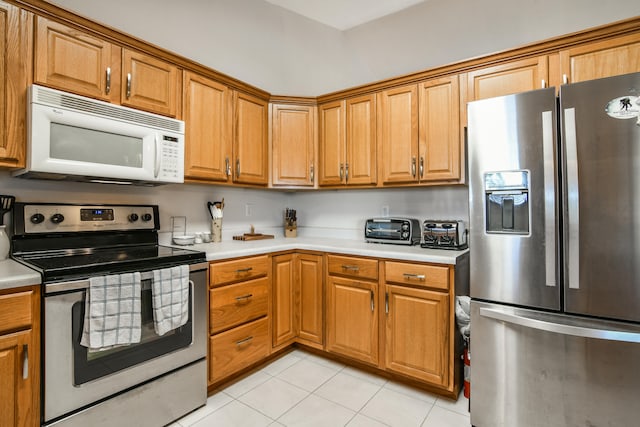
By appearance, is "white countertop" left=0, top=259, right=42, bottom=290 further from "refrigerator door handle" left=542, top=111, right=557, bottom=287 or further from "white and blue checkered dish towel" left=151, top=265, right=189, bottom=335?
"refrigerator door handle" left=542, top=111, right=557, bottom=287

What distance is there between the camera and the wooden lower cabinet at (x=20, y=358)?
120cm

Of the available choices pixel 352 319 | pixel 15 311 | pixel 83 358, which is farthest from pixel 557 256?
pixel 15 311

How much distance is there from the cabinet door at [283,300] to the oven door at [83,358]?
757 mm

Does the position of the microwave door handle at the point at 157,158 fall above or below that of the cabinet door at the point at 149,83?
below

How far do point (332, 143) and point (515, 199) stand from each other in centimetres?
159

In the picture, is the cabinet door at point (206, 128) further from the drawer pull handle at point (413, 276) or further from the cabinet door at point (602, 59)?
the cabinet door at point (602, 59)

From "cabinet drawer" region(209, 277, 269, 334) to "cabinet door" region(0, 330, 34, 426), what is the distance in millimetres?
835

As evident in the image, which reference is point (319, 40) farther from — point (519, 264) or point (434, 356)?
point (434, 356)

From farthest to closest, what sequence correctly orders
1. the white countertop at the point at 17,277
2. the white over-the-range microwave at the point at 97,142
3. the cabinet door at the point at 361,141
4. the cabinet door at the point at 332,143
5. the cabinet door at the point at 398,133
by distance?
1. the cabinet door at the point at 332,143
2. the cabinet door at the point at 361,141
3. the cabinet door at the point at 398,133
4. the white over-the-range microwave at the point at 97,142
5. the white countertop at the point at 17,277

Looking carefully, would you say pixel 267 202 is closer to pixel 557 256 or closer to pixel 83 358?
pixel 83 358

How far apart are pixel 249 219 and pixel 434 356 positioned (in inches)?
76.0

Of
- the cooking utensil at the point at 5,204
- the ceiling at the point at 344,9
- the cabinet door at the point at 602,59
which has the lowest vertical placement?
the cooking utensil at the point at 5,204

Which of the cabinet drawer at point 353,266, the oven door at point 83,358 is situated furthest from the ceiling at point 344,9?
the oven door at point 83,358

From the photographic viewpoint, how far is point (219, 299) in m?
1.98
